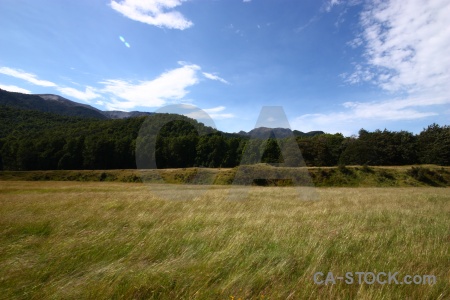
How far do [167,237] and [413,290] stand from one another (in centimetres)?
489

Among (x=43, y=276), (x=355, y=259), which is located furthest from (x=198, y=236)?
(x=355, y=259)

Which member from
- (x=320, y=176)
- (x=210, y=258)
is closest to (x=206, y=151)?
(x=320, y=176)

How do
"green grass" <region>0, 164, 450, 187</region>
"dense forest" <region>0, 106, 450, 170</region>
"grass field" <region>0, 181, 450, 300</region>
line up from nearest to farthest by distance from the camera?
"grass field" <region>0, 181, 450, 300</region> → "green grass" <region>0, 164, 450, 187</region> → "dense forest" <region>0, 106, 450, 170</region>

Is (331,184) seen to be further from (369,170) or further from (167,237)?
(167,237)

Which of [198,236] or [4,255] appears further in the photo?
[198,236]

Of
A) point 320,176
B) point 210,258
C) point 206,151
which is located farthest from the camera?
point 206,151

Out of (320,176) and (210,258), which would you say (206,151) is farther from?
(210,258)

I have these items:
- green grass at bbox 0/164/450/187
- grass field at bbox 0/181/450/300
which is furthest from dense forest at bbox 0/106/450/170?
grass field at bbox 0/181/450/300

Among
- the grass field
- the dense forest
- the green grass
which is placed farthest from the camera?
the dense forest

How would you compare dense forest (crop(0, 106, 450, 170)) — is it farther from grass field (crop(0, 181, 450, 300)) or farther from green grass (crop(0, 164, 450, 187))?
grass field (crop(0, 181, 450, 300))

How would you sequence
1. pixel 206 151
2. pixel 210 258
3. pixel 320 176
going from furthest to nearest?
pixel 206 151 → pixel 320 176 → pixel 210 258

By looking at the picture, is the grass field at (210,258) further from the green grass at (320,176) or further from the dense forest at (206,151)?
the dense forest at (206,151)

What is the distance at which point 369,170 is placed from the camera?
178 feet

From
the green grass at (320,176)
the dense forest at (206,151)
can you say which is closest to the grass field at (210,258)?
the green grass at (320,176)
